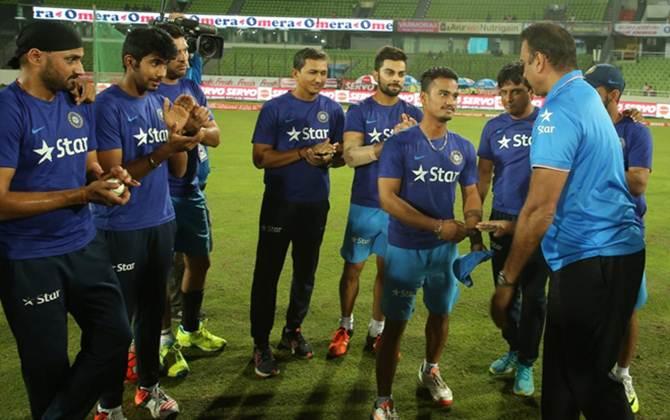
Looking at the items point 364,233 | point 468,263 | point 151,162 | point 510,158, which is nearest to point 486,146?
point 510,158

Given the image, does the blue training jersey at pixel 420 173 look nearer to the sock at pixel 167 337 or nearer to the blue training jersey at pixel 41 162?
the blue training jersey at pixel 41 162

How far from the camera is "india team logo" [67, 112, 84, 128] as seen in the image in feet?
11.2

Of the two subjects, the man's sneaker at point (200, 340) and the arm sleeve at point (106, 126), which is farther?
the man's sneaker at point (200, 340)

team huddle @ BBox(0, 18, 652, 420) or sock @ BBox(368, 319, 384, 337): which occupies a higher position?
team huddle @ BBox(0, 18, 652, 420)

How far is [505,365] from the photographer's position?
5.00 m

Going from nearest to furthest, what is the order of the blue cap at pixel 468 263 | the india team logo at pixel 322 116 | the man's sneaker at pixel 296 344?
1. the blue cap at pixel 468 263
2. the india team logo at pixel 322 116
3. the man's sneaker at pixel 296 344

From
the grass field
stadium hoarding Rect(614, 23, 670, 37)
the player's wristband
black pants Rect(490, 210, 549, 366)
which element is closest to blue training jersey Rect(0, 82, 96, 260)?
the player's wristband

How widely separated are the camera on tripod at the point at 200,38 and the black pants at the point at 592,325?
3.84 meters

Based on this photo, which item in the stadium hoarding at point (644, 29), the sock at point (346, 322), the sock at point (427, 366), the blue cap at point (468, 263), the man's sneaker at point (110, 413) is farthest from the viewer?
the stadium hoarding at point (644, 29)

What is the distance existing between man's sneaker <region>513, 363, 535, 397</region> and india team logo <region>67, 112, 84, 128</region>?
349cm

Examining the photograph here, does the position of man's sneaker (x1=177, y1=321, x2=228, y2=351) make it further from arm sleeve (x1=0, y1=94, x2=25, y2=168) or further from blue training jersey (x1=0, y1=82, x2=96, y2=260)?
arm sleeve (x1=0, y1=94, x2=25, y2=168)

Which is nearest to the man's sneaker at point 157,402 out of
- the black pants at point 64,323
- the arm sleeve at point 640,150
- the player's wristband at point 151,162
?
the black pants at point 64,323

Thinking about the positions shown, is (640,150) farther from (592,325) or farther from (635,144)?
(592,325)

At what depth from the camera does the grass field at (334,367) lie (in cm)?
441
